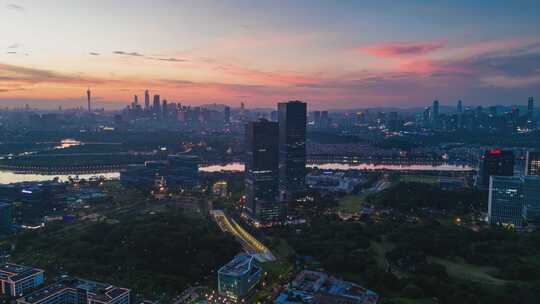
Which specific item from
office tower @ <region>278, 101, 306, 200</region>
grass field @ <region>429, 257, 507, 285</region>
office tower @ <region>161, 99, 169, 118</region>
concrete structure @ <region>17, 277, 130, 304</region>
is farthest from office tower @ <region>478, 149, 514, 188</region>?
office tower @ <region>161, 99, 169, 118</region>

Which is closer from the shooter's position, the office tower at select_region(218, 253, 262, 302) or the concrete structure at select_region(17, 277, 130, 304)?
the concrete structure at select_region(17, 277, 130, 304)

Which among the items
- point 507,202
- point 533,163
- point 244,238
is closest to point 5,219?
point 244,238

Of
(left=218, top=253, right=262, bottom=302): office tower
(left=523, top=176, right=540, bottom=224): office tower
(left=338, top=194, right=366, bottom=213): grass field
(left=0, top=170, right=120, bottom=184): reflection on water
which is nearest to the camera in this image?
(left=218, top=253, right=262, bottom=302): office tower

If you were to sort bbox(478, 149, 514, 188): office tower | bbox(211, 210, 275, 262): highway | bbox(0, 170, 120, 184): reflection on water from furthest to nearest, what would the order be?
1. bbox(0, 170, 120, 184): reflection on water
2. bbox(478, 149, 514, 188): office tower
3. bbox(211, 210, 275, 262): highway

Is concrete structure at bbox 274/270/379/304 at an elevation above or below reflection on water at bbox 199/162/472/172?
below

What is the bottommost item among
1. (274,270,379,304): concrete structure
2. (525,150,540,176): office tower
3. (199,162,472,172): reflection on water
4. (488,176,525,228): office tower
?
(274,270,379,304): concrete structure

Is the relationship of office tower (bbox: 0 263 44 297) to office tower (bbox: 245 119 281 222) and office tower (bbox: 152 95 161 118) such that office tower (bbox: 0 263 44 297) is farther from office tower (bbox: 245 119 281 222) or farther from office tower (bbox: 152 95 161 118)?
office tower (bbox: 152 95 161 118)

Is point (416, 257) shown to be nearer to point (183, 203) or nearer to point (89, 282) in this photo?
point (89, 282)

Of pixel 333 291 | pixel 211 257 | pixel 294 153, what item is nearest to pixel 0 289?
pixel 211 257

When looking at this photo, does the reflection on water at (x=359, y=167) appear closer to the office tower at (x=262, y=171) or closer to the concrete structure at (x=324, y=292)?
the office tower at (x=262, y=171)
